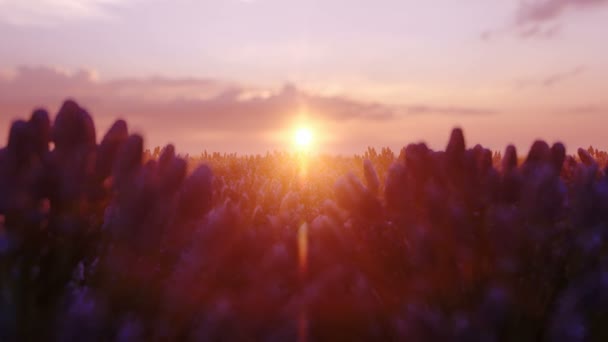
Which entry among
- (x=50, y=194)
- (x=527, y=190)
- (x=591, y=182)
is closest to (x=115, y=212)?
(x=50, y=194)

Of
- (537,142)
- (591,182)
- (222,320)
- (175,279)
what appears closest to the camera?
(222,320)

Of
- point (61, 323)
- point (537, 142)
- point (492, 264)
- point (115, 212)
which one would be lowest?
point (61, 323)

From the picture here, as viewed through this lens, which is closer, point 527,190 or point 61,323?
point 61,323

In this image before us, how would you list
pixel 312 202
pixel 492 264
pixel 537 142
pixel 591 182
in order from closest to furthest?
pixel 492 264
pixel 591 182
pixel 537 142
pixel 312 202

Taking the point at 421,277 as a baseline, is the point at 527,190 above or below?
above

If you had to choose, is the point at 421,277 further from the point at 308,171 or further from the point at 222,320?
the point at 308,171

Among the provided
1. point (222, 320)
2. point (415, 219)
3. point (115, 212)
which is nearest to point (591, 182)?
point (415, 219)

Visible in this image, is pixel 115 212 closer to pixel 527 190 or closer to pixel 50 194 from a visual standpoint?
pixel 50 194
